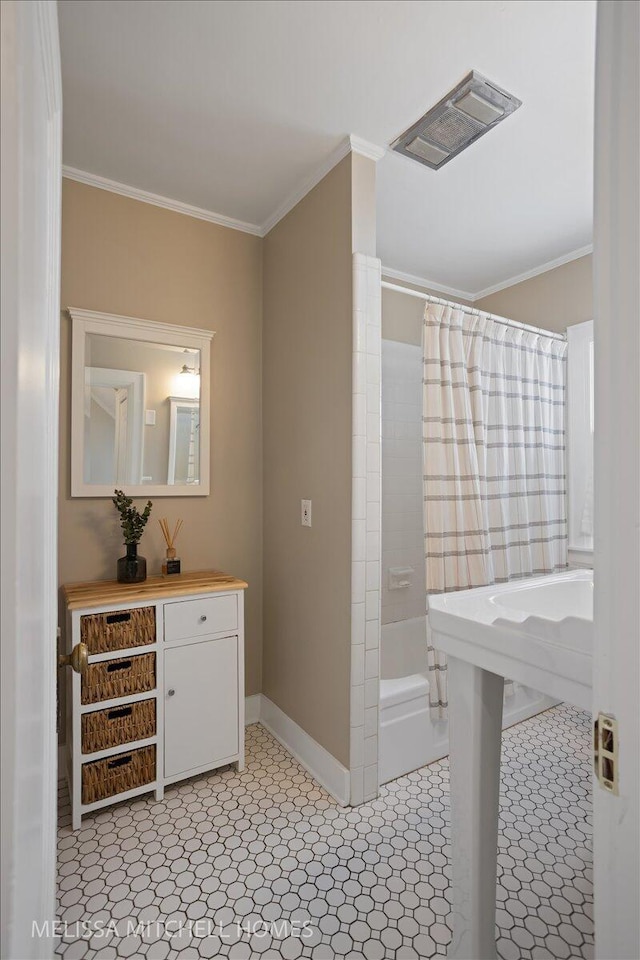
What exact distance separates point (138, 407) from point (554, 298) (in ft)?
8.43

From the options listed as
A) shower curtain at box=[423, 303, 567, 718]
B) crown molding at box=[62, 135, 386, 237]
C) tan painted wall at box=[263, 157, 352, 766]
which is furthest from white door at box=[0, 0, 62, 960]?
shower curtain at box=[423, 303, 567, 718]

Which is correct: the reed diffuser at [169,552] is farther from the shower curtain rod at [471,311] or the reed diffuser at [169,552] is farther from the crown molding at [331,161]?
the crown molding at [331,161]

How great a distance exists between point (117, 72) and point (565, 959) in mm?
3002

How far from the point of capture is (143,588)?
197 centimetres

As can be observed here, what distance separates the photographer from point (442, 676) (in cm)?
214

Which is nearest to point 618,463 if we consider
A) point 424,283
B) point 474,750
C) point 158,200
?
point 474,750

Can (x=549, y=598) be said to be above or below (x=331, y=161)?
below

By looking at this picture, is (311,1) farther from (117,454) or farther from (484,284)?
(484,284)

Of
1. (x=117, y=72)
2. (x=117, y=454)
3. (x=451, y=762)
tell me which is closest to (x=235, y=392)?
(x=117, y=454)

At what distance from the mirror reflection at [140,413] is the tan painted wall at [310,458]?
44 centimetres

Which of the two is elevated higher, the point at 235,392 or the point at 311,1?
the point at 311,1

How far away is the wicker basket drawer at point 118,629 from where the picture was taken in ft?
5.85

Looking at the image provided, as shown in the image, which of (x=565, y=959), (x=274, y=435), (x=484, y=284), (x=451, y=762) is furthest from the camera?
(x=484, y=284)

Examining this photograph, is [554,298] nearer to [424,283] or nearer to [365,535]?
[424,283]
